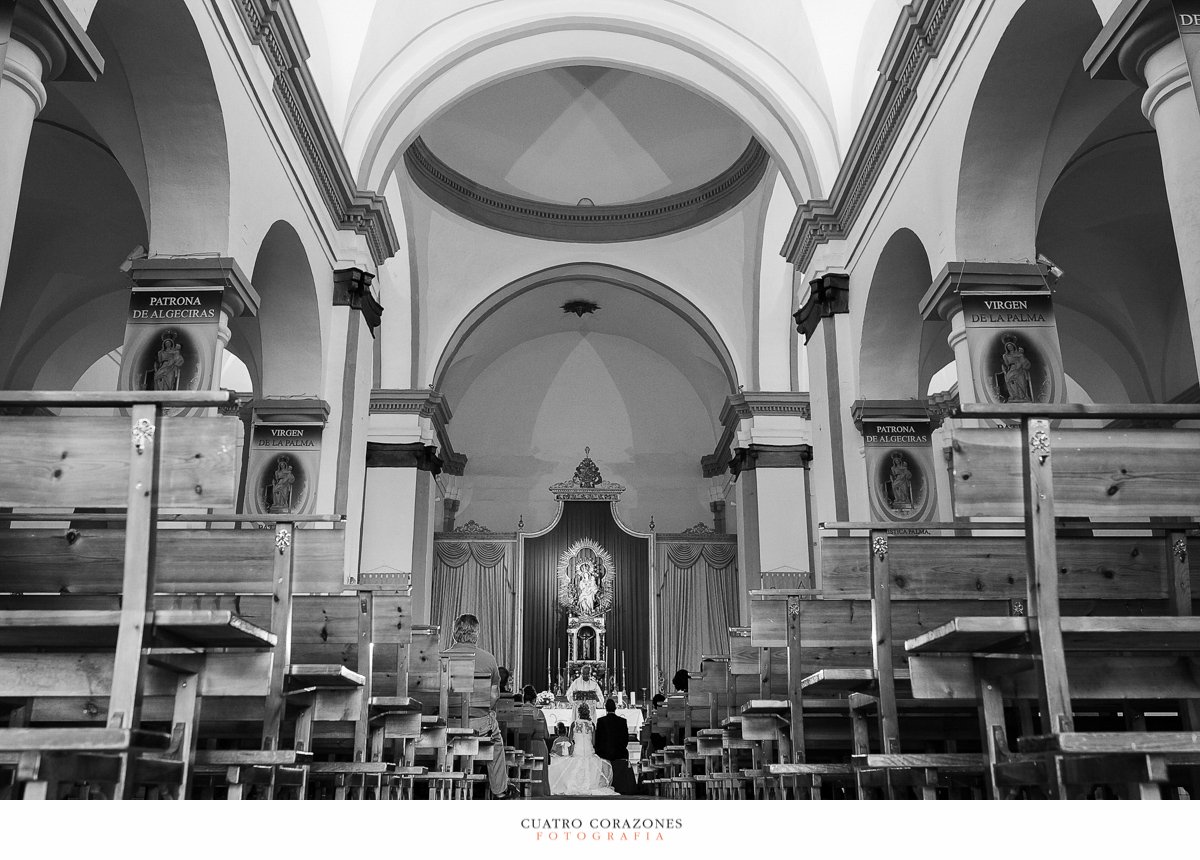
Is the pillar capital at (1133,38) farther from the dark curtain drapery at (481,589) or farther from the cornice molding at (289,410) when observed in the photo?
the dark curtain drapery at (481,589)

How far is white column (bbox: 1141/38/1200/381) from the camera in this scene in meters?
3.85

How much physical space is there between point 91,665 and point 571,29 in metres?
8.44

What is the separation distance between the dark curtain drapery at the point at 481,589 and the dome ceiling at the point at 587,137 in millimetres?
5577

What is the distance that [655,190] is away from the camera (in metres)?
15.1

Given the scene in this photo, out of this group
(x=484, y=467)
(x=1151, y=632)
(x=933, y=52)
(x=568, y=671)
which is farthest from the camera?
(x=484, y=467)

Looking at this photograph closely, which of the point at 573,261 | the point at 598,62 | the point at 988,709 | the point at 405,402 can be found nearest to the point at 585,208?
the point at 573,261

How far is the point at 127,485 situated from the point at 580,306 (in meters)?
14.3

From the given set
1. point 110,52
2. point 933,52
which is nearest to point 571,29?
point 933,52

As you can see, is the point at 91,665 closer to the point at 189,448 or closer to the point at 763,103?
the point at 189,448

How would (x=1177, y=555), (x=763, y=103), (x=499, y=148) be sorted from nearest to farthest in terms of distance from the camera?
(x=1177, y=555) → (x=763, y=103) → (x=499, y=148)

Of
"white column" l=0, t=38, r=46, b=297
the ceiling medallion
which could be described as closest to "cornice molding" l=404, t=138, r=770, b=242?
the ceiling medallion

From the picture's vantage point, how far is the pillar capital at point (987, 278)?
6328 mm

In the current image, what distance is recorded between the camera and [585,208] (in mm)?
15266
